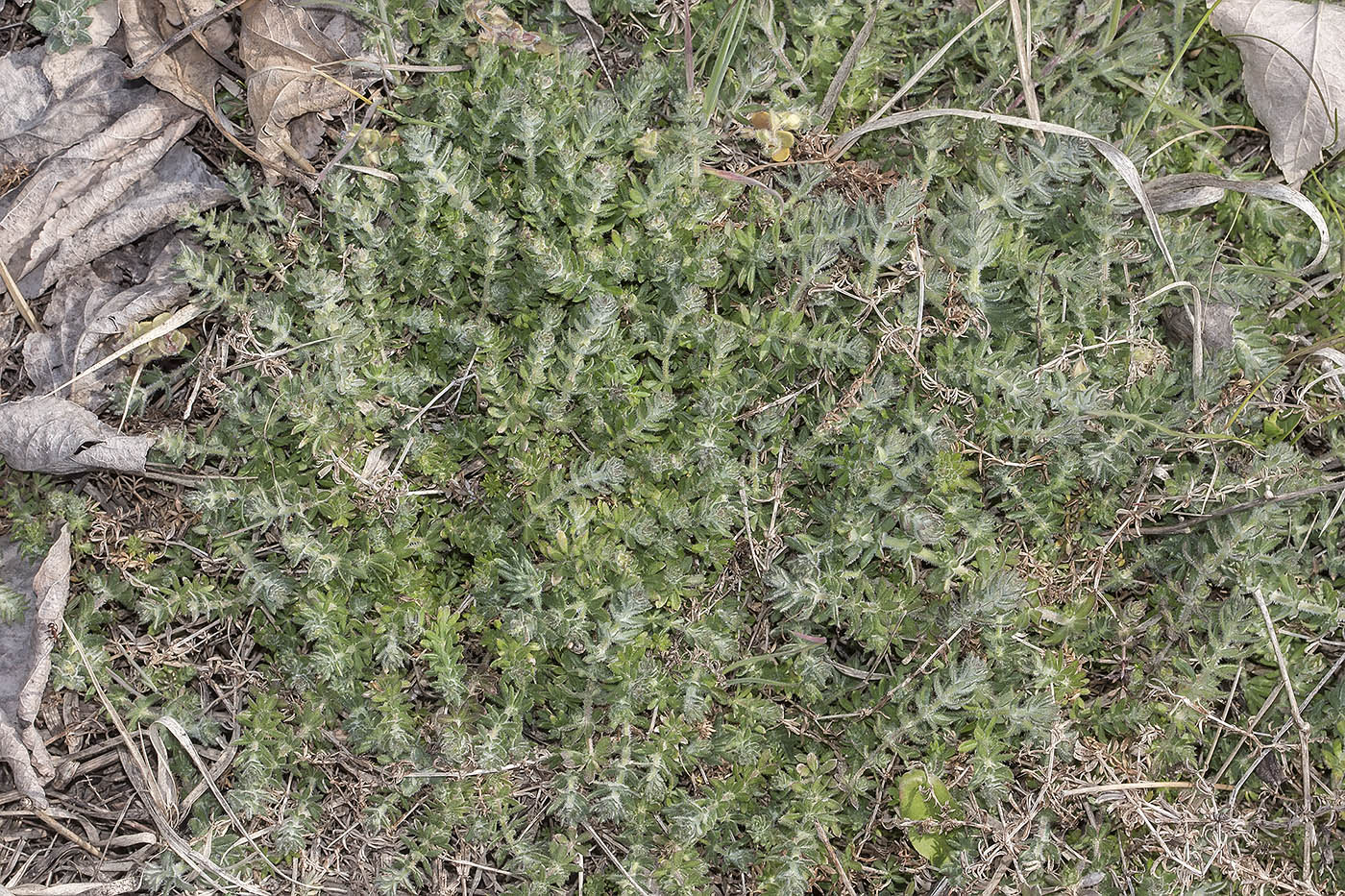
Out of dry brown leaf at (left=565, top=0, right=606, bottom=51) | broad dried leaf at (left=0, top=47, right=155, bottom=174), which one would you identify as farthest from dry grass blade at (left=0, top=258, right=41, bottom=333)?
dry brown leaf at (left=565, top=0, right=606, bottom=51)

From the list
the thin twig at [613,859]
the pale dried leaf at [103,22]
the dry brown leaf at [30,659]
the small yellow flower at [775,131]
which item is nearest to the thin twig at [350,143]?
the pale dried leaf at [103,22]

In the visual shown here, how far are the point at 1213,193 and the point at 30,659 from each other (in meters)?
5.60

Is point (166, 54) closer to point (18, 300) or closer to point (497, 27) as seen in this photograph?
point (18, 300)

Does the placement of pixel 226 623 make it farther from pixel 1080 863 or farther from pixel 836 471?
pixel 1080 863

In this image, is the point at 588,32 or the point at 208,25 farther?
the point at 588,32

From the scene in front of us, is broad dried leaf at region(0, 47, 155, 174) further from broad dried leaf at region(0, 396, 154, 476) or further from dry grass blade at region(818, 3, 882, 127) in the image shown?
dry grass blade at region(818, 3, 882, 127)

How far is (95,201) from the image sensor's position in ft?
14.6

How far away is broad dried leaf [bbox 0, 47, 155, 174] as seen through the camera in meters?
4.48

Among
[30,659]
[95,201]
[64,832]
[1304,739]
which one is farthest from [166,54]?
[1304,739]

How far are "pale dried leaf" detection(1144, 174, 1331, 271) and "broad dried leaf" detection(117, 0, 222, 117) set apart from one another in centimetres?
439

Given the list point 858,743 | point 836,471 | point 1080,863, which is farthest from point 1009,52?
point 1080,863

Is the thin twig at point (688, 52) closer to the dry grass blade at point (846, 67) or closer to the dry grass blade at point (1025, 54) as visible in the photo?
the dry grass blade at point (846, 67)

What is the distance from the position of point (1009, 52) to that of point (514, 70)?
2.32 m

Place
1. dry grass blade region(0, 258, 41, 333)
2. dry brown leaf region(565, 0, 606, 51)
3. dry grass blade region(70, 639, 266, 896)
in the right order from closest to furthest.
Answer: dry grass blade region(70, 639, 266, 896)
dry grass blade region(0, 258, 41, 333)
dry brown leaf region(565, 0, 606, 51)
